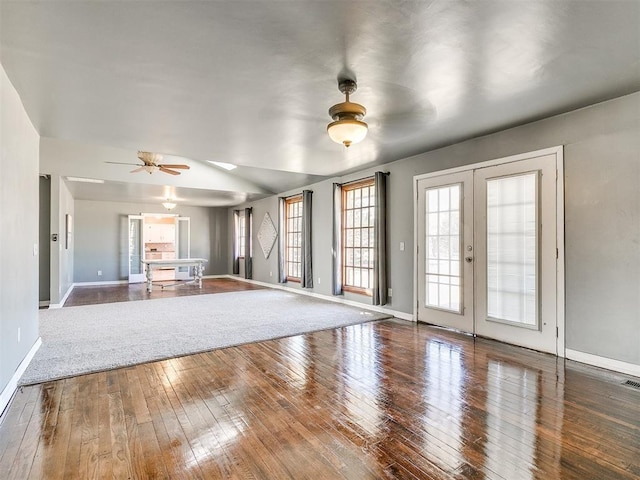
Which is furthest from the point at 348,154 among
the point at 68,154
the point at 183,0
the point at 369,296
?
the point at 68,154

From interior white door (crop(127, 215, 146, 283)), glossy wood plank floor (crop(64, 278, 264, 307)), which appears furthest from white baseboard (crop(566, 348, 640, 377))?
interior white door (crop(127, 215, 146, 283))

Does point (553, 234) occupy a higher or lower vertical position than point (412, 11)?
lower

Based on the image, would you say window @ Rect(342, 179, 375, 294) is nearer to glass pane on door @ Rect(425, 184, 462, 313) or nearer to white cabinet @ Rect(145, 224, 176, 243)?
glass pane on door @ Rect(425, 184, 462, 313)

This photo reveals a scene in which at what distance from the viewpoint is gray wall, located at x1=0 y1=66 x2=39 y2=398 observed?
2.40 meters

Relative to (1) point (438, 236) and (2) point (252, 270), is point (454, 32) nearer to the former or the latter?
(1) point (438, 236)

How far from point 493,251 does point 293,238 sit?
16.8 feet

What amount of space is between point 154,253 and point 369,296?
27.3 feet

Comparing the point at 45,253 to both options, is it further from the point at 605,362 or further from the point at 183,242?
the point at 605,362

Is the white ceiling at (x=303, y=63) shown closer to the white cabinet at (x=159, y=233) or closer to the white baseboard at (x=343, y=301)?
the white baseboard at (x=343, y=301)

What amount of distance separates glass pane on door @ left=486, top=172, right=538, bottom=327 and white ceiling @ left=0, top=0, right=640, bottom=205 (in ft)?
2.40

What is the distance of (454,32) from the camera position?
204cm

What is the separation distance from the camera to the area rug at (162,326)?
3.29 meters

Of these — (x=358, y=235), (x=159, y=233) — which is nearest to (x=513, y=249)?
(x=358, y=235)

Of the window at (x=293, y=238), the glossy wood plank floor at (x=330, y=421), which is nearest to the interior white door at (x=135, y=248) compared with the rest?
the window at (x=293, y=238)
